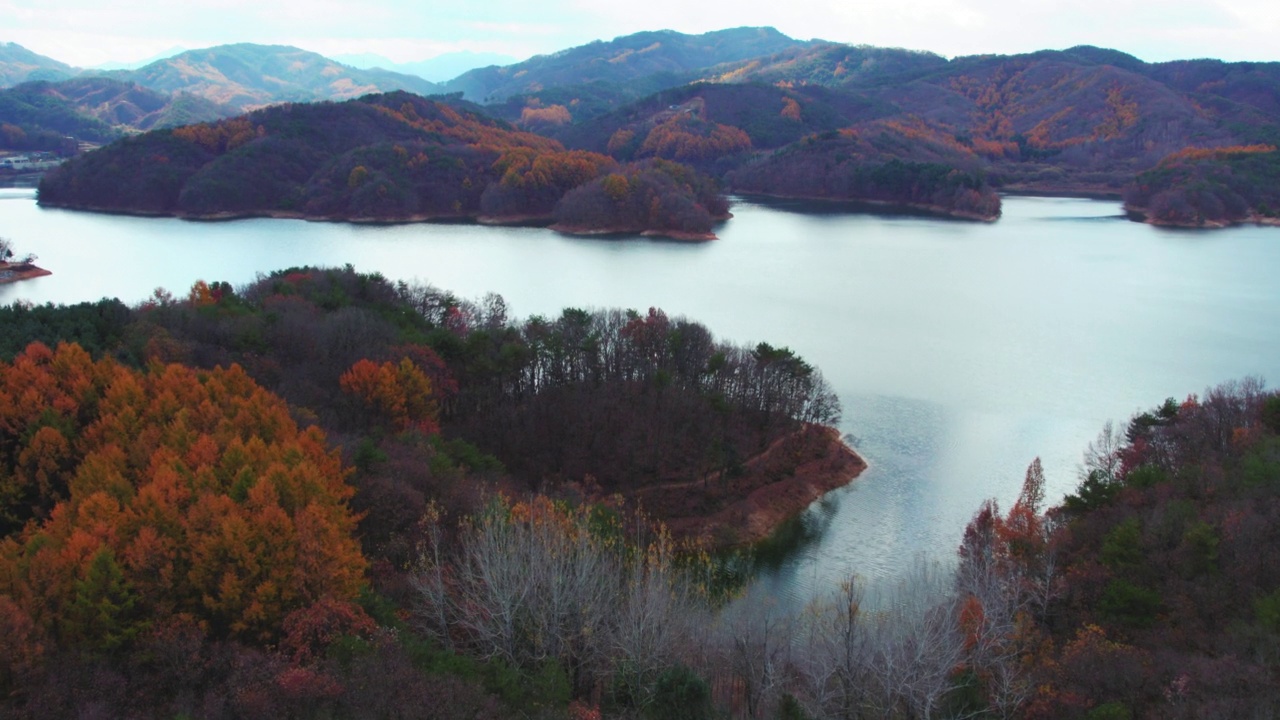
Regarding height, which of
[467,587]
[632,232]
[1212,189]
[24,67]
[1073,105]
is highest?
[24,67]

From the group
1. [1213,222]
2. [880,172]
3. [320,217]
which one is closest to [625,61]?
[880,172]

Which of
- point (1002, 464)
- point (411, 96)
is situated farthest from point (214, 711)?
point (411, 96)

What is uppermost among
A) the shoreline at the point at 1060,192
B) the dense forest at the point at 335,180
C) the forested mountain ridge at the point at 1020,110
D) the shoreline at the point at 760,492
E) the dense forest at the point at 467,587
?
the forested mountain ridge at the point at 1020,110

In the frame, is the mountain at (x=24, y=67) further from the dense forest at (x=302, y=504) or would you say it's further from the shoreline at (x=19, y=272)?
the dense forest at (x=302, y=504)

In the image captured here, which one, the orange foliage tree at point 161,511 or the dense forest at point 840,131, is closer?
the orange foliage tree at point 161,511

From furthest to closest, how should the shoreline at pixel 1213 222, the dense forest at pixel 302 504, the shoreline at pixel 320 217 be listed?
the shoreline at pixel 320 217, the shoreline at pixel 1213 222, the dense forest at pixel 302 504

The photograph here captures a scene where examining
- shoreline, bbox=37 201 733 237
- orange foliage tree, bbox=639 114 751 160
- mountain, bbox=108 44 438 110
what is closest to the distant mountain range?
orange foliage tree, bbox=639 114 751 160

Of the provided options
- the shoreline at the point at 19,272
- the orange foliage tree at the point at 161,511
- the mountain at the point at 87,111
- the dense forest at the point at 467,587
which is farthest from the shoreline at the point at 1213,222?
the mountain at the point at 87,111

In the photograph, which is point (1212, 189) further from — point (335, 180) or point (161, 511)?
point (161, 511)
